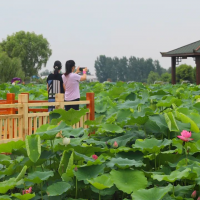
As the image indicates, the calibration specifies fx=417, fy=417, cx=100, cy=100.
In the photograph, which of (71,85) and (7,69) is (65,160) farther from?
(7,69)

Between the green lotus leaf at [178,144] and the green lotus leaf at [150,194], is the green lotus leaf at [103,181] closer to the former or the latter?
the green lotus leaf at [150,194]

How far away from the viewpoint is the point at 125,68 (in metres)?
101

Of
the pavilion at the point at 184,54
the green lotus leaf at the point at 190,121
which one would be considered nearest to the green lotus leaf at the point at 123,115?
the green lotus leaf at the point at 190,121

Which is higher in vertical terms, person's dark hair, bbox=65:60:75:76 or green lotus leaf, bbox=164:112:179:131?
person's dark hair, bbox=65:60:75:76

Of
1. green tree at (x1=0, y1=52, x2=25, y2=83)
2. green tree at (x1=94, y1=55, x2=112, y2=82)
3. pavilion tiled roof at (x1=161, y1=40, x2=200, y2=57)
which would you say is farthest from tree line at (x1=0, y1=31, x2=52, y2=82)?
green tree at (x1=94, y1=55, x2=112, y2=82)

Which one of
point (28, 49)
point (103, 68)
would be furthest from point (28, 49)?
point (103, 68)

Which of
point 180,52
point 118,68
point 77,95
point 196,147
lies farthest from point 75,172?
point 118,68

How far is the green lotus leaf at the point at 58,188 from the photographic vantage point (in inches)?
73.9

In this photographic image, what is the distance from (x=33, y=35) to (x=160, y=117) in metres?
58.6

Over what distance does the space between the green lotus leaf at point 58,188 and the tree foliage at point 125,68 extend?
313 feet

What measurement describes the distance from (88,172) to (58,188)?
0.16 m

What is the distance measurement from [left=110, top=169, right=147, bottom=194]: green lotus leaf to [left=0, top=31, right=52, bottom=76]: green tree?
57361 millimetres

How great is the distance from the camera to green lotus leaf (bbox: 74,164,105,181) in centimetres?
191

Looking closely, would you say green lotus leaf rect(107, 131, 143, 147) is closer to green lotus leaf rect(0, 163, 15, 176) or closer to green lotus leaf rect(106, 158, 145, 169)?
green lotus leaf rect(106, 158, 145, 169)
